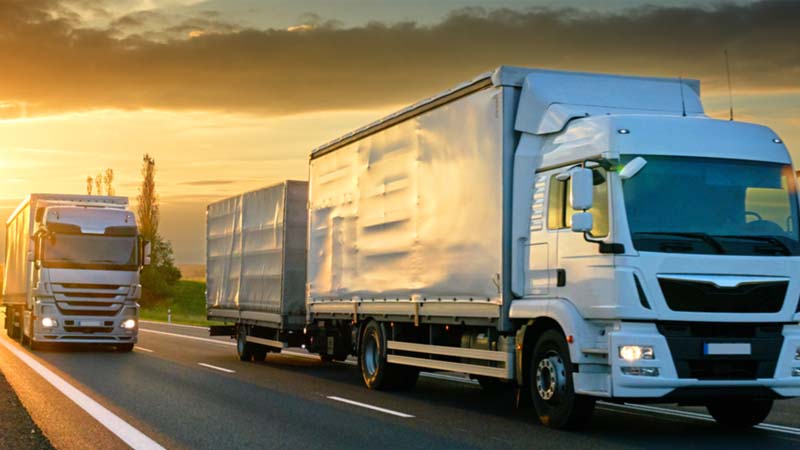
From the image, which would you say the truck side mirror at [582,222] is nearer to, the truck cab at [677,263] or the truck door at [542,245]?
the truck cab at [677,263]

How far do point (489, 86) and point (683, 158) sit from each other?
9.17ft

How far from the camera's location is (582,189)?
10711 millimetres

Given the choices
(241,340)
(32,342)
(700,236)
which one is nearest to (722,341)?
(700,236)

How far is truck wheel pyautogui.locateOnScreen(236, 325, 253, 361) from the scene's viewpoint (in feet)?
76.3

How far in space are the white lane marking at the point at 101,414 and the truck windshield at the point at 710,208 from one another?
16.5 ft

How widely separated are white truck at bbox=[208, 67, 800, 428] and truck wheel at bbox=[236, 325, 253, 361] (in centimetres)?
880

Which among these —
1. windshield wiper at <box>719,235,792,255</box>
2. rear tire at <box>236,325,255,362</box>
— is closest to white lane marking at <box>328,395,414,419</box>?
windshield wiper at <box>719,235,792,255</box>

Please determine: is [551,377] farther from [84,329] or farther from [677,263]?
[84,329]

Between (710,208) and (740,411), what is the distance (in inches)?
104

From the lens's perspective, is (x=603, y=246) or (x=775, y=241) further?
(x=775, y=241)

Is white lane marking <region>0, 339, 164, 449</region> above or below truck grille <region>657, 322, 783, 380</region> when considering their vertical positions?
below

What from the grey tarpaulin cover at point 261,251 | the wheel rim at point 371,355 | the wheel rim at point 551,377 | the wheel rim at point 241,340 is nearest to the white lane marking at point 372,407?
the wheel rim at point 371,355

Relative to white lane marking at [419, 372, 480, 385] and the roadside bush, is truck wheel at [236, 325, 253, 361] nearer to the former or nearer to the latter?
white lane marking at [419, 372, 480, 385]

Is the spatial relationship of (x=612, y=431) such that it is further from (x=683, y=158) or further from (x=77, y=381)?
(x=77, y=381)
